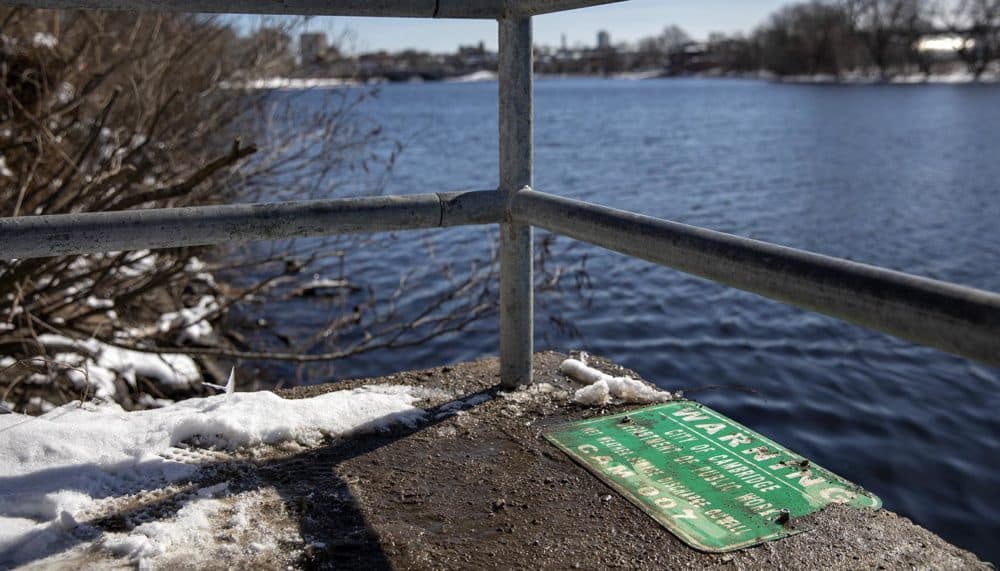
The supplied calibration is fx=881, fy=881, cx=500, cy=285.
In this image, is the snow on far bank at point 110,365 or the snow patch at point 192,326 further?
the snow patch at point 192,326

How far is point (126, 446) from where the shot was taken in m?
2.09

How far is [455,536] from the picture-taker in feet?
5.96

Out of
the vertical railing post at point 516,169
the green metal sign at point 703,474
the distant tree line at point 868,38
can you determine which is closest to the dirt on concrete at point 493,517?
the green metal sign at point 703,474

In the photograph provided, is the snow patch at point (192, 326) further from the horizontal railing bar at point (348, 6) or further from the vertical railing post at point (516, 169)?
the horizontal railing bar at point (348, 6)

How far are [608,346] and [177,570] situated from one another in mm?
7379

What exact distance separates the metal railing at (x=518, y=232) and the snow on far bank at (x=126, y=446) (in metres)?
0.50

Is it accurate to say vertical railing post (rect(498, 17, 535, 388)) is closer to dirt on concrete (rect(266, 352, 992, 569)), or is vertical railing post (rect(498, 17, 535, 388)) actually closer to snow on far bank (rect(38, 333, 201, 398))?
dirt on concrete (rect(266, 352, 992, 569))

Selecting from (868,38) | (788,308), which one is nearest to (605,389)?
(788,308)

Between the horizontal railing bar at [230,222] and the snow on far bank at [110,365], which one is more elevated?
the horizontal railing bar at [230,222]

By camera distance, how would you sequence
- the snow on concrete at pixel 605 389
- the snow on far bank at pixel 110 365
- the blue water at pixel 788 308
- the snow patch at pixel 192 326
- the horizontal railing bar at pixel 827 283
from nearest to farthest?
the horizontal railing bar at pixel 827 283
the snow on concrete at pixel 605 389
the snow on far bank at pixel 110 365
the blue water at pixel 788 308
the snow patch at pixel 192 326

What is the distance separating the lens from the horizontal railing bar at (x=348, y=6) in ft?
6.20

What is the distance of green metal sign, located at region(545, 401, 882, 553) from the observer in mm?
1856

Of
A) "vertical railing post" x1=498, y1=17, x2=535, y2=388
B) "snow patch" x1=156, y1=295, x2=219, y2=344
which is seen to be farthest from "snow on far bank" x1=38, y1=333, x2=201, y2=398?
"vertical railing post" x1=498, y1=17, x2=535, y2=388

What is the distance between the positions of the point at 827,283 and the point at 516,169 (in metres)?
1.22
